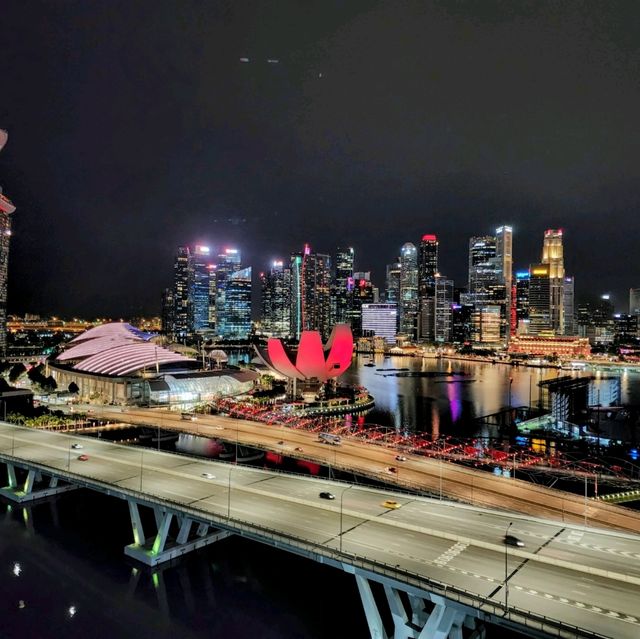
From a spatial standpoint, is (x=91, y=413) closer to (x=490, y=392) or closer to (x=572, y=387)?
(x=490, y=392)

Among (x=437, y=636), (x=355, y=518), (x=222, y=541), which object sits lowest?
(x=222, y=541)

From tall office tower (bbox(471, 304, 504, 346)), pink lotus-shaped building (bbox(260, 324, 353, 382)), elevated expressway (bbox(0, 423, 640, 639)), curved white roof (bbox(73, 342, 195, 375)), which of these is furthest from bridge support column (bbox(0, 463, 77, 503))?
tall office tower (bbox(471, 304, 504, 346))

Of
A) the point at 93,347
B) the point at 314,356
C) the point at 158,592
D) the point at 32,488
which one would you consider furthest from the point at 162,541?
the point at 93,347

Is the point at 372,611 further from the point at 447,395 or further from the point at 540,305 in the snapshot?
the point at 540,305

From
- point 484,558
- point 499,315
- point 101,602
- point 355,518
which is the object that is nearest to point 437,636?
point 484,558

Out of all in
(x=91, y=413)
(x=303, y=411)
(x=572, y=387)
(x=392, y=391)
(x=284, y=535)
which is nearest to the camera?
(x=284, y=535)

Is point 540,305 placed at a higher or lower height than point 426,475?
higher
